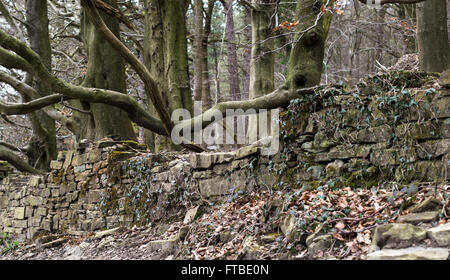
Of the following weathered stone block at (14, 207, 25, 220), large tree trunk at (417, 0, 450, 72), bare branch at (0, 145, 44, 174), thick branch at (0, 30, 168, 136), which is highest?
large tree trunk at (417, 0, 450, 72)

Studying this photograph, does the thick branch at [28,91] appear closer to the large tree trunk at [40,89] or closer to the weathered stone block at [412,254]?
the large tree trunk at [40,89]

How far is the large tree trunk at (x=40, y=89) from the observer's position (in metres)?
10.6

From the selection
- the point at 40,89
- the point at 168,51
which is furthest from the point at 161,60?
the point at 40,89

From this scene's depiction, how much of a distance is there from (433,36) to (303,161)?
334 centimetres

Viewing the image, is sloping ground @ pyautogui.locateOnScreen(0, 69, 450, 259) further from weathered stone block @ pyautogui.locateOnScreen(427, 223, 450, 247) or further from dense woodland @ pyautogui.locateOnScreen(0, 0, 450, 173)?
dense woodland @ pyautogui.locateOnScreen(0, 0, 450, 173)

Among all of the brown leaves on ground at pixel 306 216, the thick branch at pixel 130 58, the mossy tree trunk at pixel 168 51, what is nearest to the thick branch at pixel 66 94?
the thick branch at pixel 130 58

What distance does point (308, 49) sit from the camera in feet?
18.5

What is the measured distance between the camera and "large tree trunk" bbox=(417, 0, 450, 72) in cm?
614

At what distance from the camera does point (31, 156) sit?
11188 millimetres

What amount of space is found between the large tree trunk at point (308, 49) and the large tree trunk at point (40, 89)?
7.37 metres

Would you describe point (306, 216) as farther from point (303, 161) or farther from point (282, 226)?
point (303, 161)

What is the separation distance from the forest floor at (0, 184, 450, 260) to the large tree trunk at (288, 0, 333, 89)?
1679mm

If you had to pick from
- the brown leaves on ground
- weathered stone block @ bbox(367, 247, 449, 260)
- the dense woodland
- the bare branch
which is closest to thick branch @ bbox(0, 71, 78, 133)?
the dense woodland
